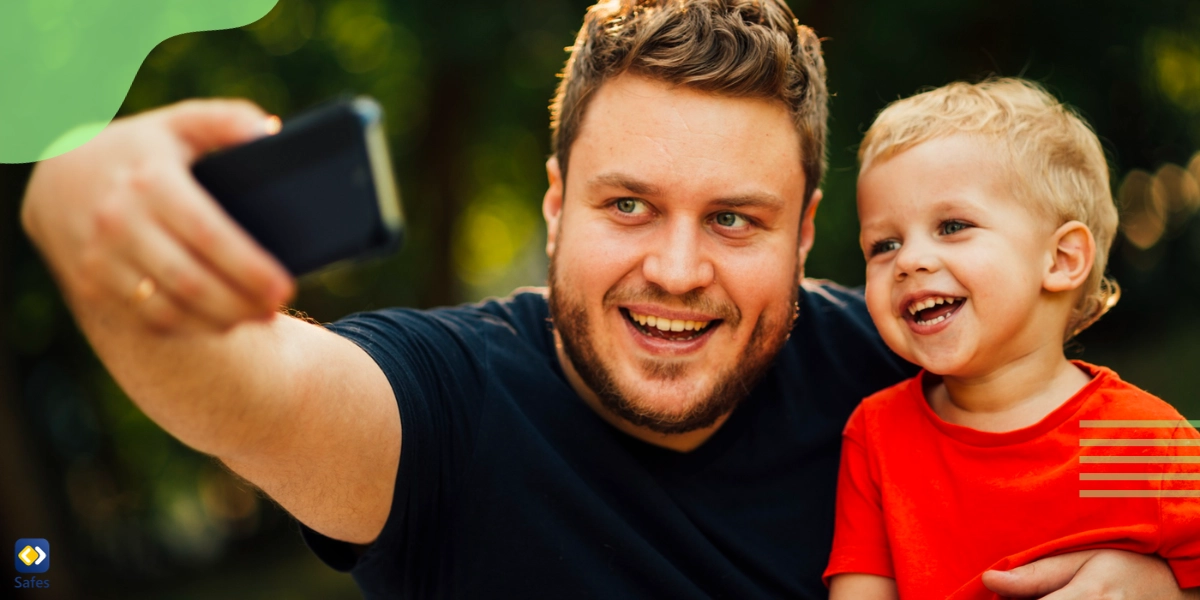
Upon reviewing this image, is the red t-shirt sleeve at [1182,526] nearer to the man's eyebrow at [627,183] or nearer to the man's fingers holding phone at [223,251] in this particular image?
the man's eyebrow at [627,183]

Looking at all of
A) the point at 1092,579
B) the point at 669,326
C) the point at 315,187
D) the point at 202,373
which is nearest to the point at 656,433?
the point at 669,326

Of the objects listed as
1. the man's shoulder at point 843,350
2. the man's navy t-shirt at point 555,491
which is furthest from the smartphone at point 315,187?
the man's shoulder at point 843,350

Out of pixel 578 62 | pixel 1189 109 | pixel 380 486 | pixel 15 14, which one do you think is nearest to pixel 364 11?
pixel 578 62

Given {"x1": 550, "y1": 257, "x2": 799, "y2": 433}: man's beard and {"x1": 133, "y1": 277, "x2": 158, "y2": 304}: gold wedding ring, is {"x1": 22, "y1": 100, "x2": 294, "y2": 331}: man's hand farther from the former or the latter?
{"x1": 550, "y1": 257, "x2": 799, "y2": 433}: man's beard

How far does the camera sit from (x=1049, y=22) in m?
5.41

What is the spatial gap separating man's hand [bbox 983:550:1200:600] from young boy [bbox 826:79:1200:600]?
22 millimetres

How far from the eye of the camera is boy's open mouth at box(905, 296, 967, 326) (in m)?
1.72

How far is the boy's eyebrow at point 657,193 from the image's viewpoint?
184 cm

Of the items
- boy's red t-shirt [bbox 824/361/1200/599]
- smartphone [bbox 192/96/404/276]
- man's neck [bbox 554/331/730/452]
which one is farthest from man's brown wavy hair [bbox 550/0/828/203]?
smartphone [bbox 192/96/404/276]

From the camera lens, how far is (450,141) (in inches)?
239

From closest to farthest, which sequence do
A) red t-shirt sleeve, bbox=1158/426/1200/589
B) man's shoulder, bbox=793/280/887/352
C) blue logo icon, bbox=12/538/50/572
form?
1. red t-shirt sleeve, bbox=1158/426/1200/589
2. man's shoulder, bbox=793/280/887/352
3. blue logo icon, bbox=12/538/50/572

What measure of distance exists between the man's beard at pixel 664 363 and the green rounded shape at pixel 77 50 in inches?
36.3

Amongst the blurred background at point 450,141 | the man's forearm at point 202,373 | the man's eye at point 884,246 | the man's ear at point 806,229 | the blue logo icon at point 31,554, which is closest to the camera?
the man's forearm at point 202,373

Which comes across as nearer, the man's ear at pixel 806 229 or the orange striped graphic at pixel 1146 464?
the orange striped graphic at pixel 1146 464
